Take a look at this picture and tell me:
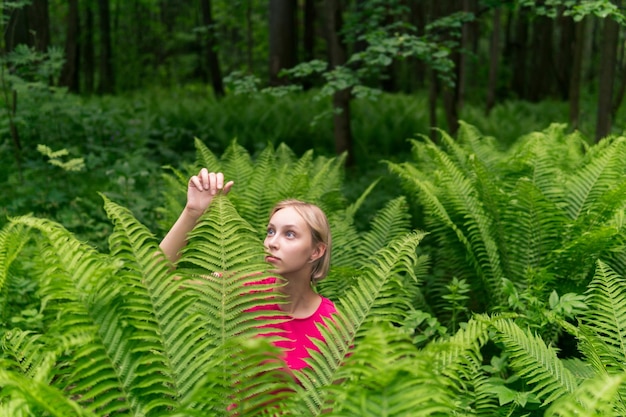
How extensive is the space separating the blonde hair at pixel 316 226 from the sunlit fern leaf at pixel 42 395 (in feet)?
3.71

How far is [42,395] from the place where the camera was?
1.34m

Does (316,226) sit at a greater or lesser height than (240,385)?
greater

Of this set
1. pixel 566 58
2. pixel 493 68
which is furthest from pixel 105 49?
pixel 566 58

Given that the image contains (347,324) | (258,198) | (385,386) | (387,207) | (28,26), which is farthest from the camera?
(28,26)

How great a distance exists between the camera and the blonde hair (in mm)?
2305

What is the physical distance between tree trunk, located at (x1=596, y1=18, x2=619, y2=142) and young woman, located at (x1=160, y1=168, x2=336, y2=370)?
5.12 meters

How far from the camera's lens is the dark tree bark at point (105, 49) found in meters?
14.7

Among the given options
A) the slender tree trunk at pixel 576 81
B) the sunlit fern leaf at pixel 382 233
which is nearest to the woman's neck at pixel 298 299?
the sunlit fern leaf at pixel 382 233

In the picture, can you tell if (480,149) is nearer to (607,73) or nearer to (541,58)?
(607,73)

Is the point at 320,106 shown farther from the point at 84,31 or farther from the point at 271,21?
the point at 84,31

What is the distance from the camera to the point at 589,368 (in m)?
2.74

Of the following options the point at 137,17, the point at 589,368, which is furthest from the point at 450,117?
the point at 137,17

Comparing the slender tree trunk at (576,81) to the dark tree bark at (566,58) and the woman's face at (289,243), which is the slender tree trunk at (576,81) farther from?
the dark tree bark at (566,58)

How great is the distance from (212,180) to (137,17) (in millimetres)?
21473
